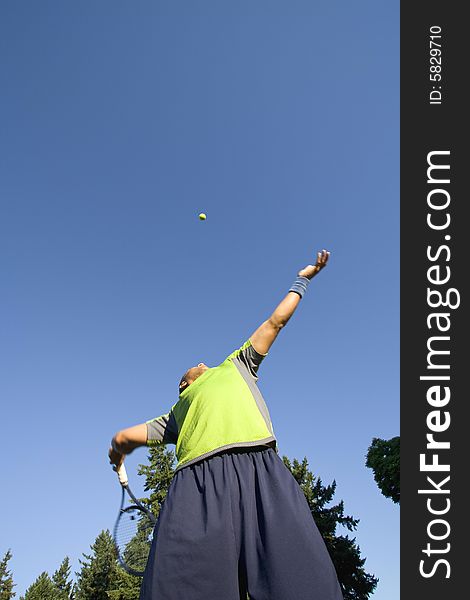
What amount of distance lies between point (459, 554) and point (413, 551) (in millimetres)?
2927

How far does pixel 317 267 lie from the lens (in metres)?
4.23

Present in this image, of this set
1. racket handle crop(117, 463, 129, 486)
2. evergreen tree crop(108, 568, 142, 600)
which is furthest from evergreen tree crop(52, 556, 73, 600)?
racket handle crop(117, 463, 129, 486)

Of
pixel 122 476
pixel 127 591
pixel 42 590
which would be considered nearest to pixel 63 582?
pixel 42 590

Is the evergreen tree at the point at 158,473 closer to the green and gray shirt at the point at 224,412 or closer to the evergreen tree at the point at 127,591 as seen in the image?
the evergreen tree at the point at 127,591

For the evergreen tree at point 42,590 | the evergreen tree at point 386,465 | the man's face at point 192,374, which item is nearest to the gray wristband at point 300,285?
the man's face at point 192,374

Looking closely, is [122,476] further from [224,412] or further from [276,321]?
[276,321]

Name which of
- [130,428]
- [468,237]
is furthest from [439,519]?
[130,428]

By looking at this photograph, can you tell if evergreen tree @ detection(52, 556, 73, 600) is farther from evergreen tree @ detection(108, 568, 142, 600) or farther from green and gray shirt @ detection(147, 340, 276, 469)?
green and gray shirt @ detection(147, 340, 276, 469)

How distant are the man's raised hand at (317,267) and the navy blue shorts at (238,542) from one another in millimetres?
1609

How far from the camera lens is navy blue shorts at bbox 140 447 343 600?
275cm

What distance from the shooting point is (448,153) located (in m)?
8.48

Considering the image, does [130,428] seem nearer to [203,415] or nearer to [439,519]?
[203,415]

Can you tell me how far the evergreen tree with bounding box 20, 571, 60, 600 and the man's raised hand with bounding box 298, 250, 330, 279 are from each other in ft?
186

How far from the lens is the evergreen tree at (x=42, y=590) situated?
48.3 metres
